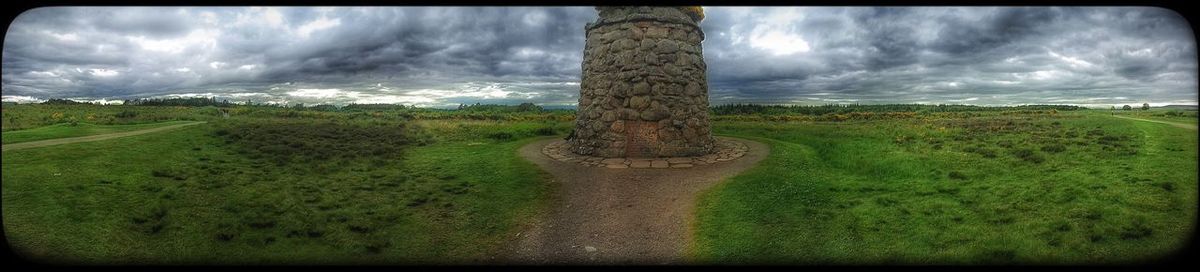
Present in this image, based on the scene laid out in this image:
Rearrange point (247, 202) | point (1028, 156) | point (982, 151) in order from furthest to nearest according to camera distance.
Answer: point (982, 151) → point (1028, 156) → point (247, 202)

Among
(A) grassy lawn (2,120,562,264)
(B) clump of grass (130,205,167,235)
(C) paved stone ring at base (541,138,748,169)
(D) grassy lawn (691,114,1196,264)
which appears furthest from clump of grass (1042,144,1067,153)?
(B) clump of grass (130,205,167,235)

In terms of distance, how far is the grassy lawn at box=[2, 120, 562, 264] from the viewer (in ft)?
10.7

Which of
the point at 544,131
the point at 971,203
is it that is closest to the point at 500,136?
the point at 544,131

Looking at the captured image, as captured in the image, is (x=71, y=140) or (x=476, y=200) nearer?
(x=71, y=140)

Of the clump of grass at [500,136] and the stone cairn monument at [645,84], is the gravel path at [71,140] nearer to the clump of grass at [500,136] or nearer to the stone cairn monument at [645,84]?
the clump of grass at [500,136]

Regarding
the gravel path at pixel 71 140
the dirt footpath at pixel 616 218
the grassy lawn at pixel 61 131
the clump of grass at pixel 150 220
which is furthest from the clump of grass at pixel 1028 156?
the grassy lawn at pixel 61 131

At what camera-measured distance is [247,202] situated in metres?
4.26

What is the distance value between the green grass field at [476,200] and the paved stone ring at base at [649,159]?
1.01 meters

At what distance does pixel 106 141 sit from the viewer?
16.6 feet

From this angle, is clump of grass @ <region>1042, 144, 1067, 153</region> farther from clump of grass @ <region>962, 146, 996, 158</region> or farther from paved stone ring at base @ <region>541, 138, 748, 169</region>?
paved stone ring at base @ <region>541, 138, 748, 169</region>

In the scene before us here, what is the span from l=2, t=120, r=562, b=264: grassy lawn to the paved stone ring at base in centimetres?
151

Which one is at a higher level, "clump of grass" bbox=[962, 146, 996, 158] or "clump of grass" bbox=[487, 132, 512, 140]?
"clump of grass" bbox=[487, 132, 512, 140]

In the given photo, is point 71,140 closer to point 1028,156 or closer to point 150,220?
point 150,220

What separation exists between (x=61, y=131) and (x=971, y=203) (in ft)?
33.8
